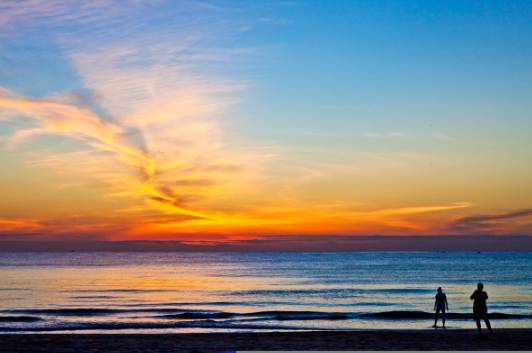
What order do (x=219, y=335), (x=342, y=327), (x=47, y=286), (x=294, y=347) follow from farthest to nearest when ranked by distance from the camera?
1. (x=47, y=286)
2. (x=342, y=327)
3. (x=219, y=335)
4. (x=294, y=347)

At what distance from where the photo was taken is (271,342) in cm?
2355

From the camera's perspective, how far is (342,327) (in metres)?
34.9

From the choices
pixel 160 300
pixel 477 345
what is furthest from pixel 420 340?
pixel 160 300

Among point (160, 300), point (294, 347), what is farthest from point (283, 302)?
point (294, 347)

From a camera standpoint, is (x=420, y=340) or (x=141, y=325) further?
(x=141, y=325)

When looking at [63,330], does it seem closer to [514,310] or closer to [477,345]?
[477,345]

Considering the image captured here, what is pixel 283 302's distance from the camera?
2099 inches

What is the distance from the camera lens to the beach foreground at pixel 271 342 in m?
21.1

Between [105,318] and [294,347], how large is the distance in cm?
2157

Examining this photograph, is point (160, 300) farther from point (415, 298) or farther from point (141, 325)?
point (415, 298)

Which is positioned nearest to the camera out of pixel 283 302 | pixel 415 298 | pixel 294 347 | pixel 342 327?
pixel 294 347

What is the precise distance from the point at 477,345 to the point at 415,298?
37486mm

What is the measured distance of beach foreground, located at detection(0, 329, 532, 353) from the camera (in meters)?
21.1

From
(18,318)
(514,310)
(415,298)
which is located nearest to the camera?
(18,318)
